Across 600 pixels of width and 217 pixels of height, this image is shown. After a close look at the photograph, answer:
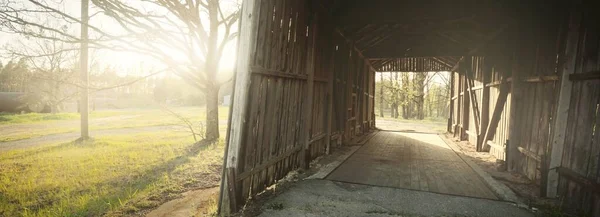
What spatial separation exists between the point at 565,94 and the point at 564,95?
17mm

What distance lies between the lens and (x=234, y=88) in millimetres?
3324

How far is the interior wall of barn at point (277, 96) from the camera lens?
3.31 m

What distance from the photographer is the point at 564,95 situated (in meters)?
3.99

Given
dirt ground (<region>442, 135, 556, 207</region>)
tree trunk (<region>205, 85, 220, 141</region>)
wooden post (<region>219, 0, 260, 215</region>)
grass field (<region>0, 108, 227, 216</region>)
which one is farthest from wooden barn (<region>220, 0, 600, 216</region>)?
tree trunk (<region>205, 85, 220, 141</region>)

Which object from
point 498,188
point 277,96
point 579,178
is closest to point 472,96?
point 498,188

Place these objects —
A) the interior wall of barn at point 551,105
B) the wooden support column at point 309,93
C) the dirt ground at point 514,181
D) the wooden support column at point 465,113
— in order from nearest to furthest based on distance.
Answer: the interior wall of barn at point 551,105
the dirt ground at point 514,181
the wooden support column at point 309,93
the wooden support column at point 465,113

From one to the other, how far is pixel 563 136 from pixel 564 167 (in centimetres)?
42

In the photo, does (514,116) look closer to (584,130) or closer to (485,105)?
(485,105)

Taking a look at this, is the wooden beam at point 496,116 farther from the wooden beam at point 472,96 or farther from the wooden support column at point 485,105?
the wooden beam at point 472,96

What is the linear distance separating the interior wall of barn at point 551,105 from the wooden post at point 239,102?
4143 mm

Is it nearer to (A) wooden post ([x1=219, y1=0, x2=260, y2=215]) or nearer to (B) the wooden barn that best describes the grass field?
(A) wooden post ([x1=219, y1=0, x2=260, y2=215])

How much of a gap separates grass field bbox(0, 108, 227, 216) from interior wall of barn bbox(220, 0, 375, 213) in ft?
5.18

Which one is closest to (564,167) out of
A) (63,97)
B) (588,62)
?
(588,62)

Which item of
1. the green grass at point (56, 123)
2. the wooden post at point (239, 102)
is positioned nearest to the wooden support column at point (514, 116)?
the wooden post at point (239, 102)
